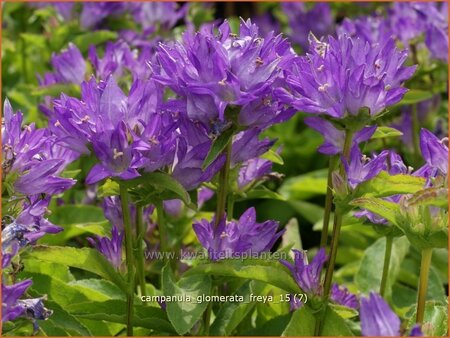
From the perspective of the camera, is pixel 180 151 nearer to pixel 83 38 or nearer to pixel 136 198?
pixel 136 198

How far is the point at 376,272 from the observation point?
196 cm

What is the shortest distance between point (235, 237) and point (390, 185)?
0.31 meters

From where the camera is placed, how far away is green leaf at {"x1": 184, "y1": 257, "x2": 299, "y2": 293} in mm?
1369

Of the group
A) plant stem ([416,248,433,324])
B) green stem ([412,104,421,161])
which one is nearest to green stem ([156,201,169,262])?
plant stem ([416,248,433,324])

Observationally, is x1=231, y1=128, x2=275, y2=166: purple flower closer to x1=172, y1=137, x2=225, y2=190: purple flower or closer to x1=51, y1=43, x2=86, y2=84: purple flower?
x1=172, y1=137, x2=225, y2=190: purple flower

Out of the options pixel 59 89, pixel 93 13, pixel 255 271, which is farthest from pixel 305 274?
pixel 93 13

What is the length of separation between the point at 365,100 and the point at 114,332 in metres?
0.66

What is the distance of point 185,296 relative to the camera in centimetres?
142

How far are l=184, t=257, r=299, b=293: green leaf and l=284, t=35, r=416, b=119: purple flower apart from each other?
0.83ft

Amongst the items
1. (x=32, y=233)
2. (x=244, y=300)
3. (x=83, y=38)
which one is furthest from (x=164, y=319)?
(x=83, y=38)

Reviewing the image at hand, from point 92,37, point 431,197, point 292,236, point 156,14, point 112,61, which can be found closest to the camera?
point 431,197

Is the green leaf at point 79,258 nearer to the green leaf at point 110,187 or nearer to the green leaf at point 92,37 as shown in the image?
the green leaf at point 110,187

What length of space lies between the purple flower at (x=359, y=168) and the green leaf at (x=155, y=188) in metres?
0.26

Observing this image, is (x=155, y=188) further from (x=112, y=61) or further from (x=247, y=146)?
(x=112, y=61)
